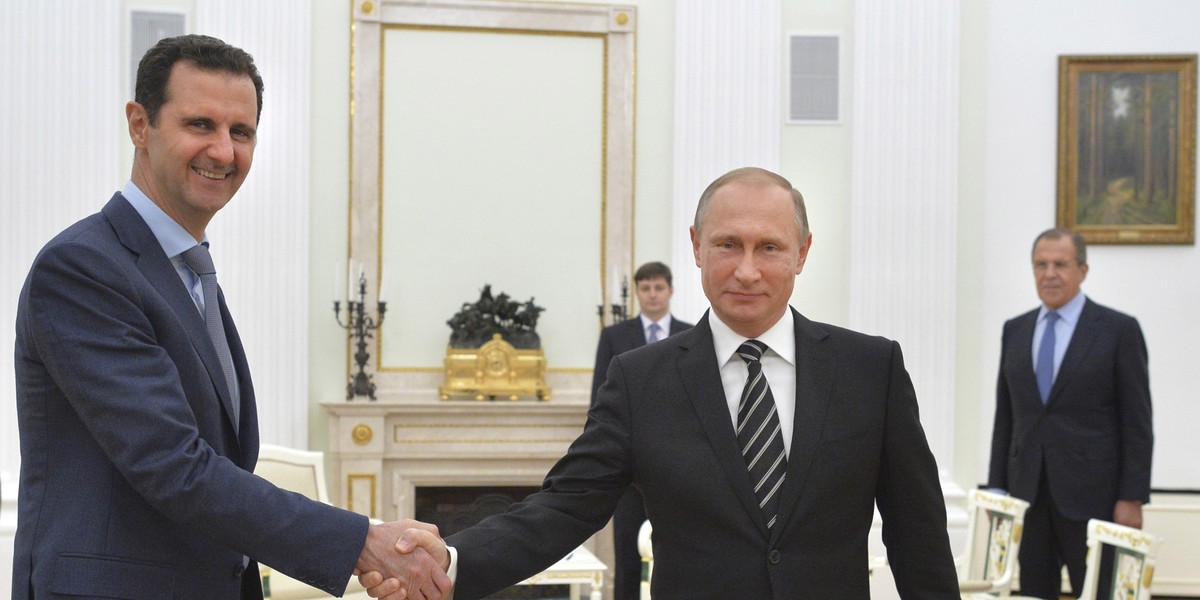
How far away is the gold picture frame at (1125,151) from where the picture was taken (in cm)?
734

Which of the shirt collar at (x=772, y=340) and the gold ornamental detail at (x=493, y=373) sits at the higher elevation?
the shirt collar at (x=772, y=340)

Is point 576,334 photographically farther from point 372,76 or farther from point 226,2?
point 226,2

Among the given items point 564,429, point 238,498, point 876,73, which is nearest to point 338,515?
point 238,498

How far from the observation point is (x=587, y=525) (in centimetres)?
236

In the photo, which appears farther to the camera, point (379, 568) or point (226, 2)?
point (226, 2)

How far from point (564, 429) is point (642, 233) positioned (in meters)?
1.32

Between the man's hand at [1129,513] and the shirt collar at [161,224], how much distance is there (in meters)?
4.14

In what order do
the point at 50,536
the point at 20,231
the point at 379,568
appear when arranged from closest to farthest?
the point at 50,536
the point at 379,568
the point at 20,231

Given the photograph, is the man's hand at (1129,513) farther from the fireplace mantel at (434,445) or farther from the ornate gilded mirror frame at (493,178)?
the ornate gilded mirror frame at (493,178)

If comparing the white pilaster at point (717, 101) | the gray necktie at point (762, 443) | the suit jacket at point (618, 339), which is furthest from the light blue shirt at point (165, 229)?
the white pilaster at point (717, 101)

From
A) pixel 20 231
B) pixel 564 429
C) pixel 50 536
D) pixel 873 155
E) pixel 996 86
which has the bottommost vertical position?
pixel 564 429

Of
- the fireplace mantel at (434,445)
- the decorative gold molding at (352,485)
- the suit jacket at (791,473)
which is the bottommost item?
the decorative gold molding at (352,485)

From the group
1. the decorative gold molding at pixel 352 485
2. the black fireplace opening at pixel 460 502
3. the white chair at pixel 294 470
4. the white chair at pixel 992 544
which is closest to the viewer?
the white chair at pixel 992 544

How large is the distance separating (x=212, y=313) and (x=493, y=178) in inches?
206
